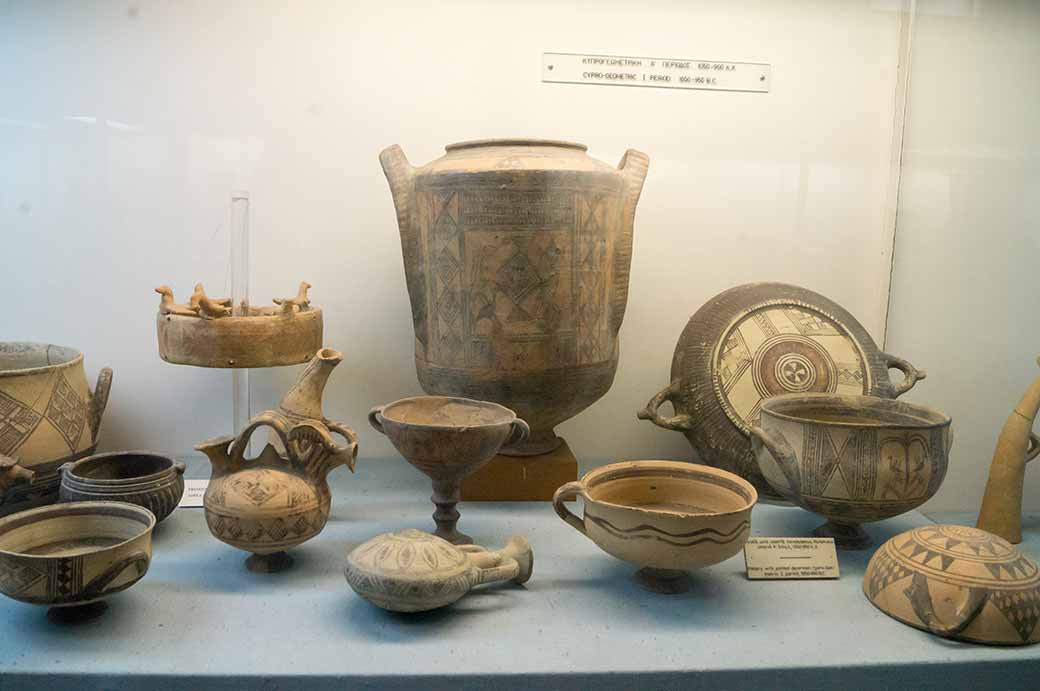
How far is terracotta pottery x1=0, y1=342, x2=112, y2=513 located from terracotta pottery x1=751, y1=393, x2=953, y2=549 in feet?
4.50

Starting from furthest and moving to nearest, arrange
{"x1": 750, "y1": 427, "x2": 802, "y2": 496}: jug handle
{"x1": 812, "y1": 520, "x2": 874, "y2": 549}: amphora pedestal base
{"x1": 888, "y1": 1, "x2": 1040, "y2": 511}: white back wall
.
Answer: {"x1": 888, "y1": 1, "x2": 1040, "y2": 511}: white back wall
{"x1": 812, "y1": 520, "x2": 874, "y2": 549}: amphora pedestal base
{"x1": 750, "y1": 427, "x2": 802, "y2": 496}: jug handle

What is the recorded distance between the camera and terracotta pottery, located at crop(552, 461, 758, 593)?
1336 mm

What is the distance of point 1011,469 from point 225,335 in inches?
62.9

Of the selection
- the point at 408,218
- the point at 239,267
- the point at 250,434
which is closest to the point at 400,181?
the point at 408,218

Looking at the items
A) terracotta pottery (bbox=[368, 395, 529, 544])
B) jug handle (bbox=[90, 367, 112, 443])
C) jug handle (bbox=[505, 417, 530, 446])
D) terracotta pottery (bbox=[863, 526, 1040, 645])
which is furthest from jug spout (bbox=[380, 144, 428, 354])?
terracotta pottery (bbox=[863, 526, 1040, 645])

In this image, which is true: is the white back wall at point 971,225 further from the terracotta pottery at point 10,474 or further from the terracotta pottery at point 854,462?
the terracotta pottery at point 10,474

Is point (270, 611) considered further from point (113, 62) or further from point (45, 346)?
point (113, 62)

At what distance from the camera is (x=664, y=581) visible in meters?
1.45

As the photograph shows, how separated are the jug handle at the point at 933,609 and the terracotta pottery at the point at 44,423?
1.59m

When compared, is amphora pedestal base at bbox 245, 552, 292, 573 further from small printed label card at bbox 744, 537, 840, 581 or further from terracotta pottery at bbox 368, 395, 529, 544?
small printed label card at bbox 744, 537, 840, 581

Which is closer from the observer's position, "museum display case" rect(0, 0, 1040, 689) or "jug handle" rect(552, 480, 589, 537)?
"museum display case" rect(0, 0, 1040, 689)

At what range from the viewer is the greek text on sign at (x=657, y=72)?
2.06 meters

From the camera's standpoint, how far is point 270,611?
134 centimetres

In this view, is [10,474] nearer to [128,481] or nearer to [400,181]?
[128,481]
